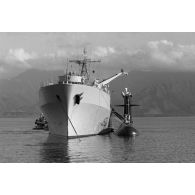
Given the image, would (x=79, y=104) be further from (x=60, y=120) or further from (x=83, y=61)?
(x=83, y=61)

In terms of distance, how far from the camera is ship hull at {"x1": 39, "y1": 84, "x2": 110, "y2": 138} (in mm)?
51138

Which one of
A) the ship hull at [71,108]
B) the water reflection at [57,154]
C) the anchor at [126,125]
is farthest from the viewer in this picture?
the anchor at [126,125]

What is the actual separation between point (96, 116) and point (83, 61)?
14.9 metres

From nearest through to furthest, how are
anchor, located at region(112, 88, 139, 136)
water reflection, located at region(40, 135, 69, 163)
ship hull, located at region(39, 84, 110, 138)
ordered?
water reflection, located at region(40, 135, 69, 163), ship hull, located at region(39, 84, 110, 138), anchor, located at region(112, 88, 139, 136)

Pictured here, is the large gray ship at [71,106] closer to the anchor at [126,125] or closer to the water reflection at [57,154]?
the water reflection at [57,154]

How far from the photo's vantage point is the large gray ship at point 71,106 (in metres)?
51.2

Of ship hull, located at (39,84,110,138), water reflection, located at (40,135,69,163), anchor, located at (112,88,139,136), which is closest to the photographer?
water reflection, located at (40,135,69,163)

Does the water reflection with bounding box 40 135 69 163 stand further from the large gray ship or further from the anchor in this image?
the anchor

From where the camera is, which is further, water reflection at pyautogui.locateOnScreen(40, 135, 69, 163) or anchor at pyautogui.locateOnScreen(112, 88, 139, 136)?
anchor at pyautogui.locateOnScreen(112, 88, 139, 136)

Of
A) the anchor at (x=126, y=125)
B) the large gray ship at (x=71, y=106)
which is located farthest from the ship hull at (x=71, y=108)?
the anchor at (x=126, y=125)

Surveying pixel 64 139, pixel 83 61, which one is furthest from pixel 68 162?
pixel 83 61

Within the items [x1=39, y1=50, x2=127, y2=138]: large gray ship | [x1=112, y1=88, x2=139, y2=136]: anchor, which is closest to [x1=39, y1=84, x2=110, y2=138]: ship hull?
[x1=39, y1=50, x2=127, y2=138]: large gray ship

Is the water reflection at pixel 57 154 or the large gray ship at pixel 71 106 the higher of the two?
the large gray ship at pixel 71 106

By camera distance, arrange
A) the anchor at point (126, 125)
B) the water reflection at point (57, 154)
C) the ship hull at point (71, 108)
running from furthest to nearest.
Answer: the anchor at point (126, 125) < the ship hull at point (71, 108) < the water reflection at point (57, 154)
